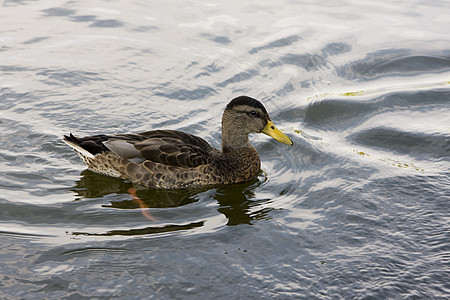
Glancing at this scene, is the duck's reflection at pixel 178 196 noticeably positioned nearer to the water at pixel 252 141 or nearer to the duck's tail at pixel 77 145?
the water at pixel 252 141

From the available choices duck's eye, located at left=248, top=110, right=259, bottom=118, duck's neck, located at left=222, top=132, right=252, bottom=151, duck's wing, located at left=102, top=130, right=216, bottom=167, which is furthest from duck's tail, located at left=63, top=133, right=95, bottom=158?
duck's eye, located at left=248, top=110, right=259, bottom=118

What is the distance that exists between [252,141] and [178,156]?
176 centimetres

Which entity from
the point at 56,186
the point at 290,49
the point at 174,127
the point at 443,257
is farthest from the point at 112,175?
the point at 290,49

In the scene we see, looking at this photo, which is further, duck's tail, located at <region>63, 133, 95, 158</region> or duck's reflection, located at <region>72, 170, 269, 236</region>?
duck's tail, located at <region>63, 133, 95, 158</region>

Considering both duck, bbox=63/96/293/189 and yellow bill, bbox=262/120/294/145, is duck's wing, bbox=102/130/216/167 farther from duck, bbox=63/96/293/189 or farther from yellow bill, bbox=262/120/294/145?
yellow bill, bbox=262/120/294/145

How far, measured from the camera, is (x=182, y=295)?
224 inches

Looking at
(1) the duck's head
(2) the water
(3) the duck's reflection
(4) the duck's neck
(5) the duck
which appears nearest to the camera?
(2) the water

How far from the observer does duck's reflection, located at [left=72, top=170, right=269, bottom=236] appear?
24.2 ft

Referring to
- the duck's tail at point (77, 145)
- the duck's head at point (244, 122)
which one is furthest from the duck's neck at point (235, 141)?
the duck's tail at point (77, 145)

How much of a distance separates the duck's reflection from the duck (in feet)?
0.36

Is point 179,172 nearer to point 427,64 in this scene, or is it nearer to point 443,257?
point 443,257

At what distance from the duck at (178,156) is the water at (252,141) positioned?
23 centimetres

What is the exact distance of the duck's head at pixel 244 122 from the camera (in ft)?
27.3

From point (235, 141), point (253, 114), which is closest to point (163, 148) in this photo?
point (235, 141)
